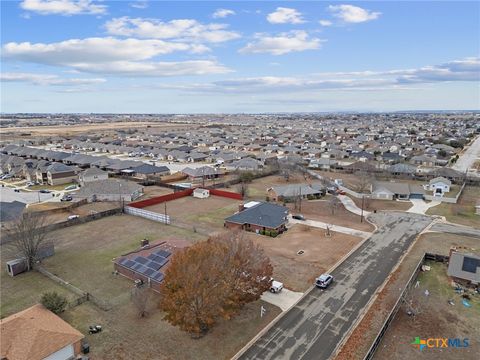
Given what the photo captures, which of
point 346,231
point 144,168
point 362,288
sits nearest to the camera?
point 362,288

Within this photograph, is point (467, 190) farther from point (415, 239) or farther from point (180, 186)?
point (180, 186)

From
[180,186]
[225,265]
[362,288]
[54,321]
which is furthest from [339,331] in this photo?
[180,186]

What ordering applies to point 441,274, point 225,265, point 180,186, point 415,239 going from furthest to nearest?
1. point 180,186
2. point 415,239
3. point 441,274
4. point 225,265

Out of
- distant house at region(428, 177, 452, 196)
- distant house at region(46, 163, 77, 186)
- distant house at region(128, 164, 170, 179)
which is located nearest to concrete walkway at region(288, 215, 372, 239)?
distant house at region(428, 177, 452, 196)

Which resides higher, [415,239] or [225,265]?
[225,265]

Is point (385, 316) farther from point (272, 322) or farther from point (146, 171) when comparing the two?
point (146, 171)

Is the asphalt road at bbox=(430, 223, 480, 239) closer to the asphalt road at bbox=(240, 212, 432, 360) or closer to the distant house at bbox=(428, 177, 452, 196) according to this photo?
the asphalt road at bbox=(240, 212, 432, 360)

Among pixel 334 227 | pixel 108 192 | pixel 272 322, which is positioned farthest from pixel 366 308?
pixel 108 192
